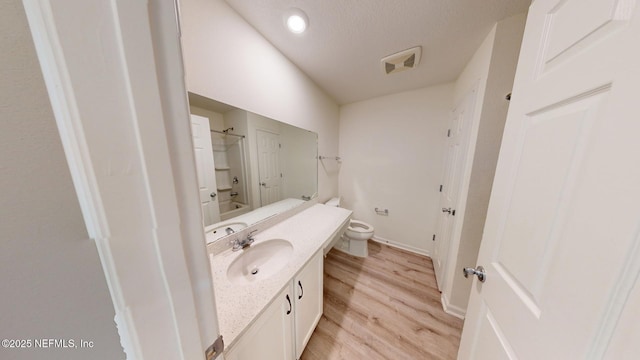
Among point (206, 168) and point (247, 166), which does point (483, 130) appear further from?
point (206, 168)

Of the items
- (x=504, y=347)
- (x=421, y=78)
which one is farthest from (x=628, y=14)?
(x=421, y=78)

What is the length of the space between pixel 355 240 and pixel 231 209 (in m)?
1.53

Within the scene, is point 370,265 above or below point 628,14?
below

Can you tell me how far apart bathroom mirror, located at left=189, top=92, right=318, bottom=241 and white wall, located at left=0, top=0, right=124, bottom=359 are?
→ 80 centimetres

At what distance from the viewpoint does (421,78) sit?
71.2 inches

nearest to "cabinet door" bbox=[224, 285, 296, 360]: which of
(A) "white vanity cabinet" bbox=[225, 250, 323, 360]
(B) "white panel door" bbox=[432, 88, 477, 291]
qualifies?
(A) "white vanity cabinet" bbox=[225, 250, 323, 360]

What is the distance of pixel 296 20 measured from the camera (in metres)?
1.12

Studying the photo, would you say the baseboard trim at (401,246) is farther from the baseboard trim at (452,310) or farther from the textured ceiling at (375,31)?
the textured ceiling at (375,31)

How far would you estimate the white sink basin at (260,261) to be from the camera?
108 centimetres

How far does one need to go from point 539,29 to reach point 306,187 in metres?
1.74

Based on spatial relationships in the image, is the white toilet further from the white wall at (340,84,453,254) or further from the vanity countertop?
the vanity countertop

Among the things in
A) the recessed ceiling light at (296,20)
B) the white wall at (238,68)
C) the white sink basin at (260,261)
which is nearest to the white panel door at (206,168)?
the white wall at (238,68)

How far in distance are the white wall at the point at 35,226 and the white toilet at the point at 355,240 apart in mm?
1988

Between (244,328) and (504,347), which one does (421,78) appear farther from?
(244,328)
